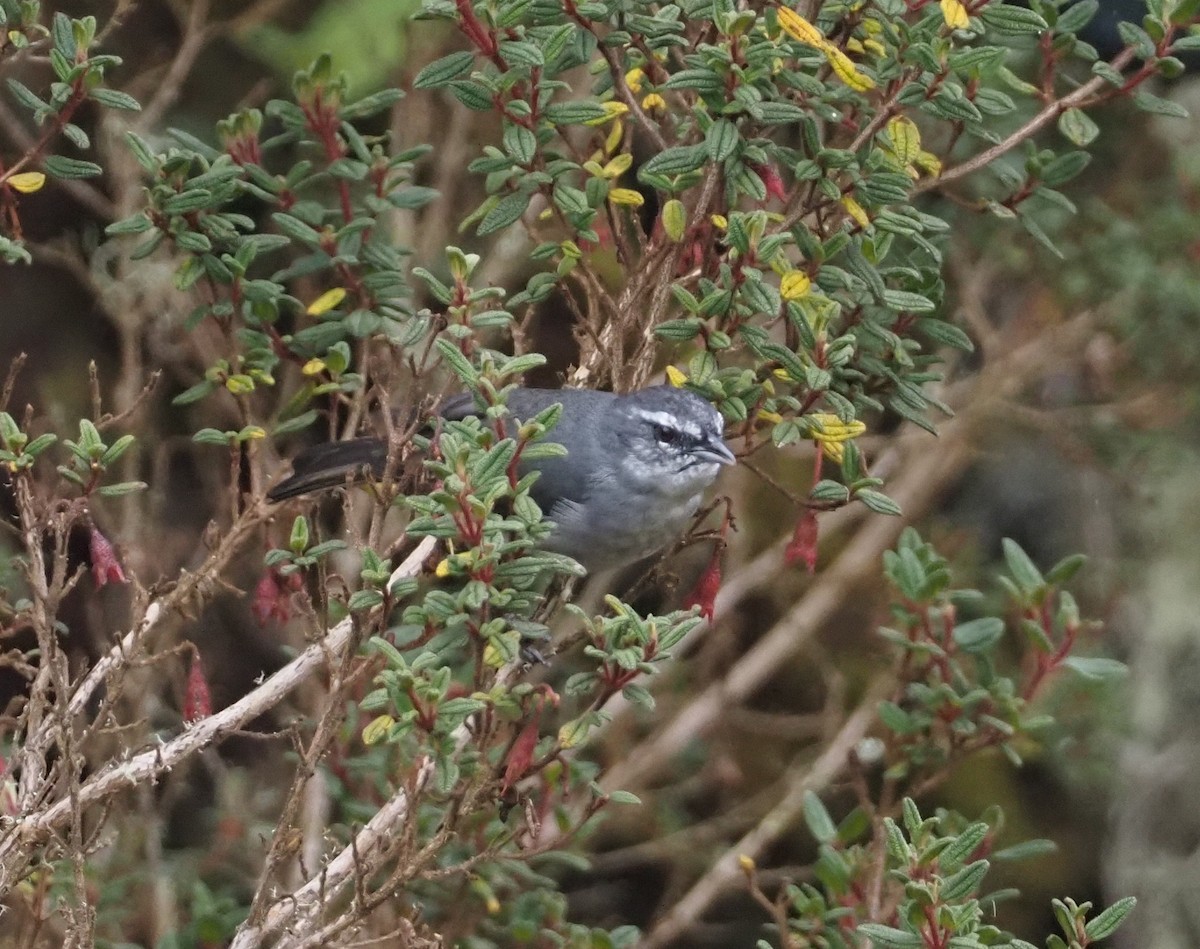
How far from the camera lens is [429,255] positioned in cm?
525

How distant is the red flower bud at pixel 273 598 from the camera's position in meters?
2.86

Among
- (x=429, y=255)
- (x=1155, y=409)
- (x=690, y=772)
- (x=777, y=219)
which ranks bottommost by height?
(x=690, y=772)

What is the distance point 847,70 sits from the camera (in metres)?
2.53

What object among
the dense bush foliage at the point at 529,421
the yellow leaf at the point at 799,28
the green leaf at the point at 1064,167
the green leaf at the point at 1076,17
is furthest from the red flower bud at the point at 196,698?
the green leaf at the point at 1076,17

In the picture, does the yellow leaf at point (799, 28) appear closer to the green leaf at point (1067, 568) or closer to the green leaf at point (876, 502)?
the green leaf at point (876, 502)

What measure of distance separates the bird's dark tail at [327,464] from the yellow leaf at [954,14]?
1.37 meters

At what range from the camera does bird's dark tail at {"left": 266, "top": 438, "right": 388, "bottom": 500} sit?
10.4 feet

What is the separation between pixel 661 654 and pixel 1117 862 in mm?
3847

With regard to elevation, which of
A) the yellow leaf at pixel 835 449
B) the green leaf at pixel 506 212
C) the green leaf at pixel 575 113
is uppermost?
the green leaf at pixel 575 113

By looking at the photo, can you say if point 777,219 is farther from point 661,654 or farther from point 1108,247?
point 1108,247

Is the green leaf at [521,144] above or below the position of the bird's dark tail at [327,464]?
above

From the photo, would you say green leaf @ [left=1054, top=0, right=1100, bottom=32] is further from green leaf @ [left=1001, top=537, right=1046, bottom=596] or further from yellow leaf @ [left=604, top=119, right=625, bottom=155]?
green leaf @ [left=1001, top=537, right=1046, bottom=596]

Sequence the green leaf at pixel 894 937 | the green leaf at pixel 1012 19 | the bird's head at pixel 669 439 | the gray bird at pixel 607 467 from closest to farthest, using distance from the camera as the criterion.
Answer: the green leaf at pixel 894 937 → the green leaf at pixel 1012 19 → the bird's head at pixel 669 439 → the gray bird at pixel 607 467

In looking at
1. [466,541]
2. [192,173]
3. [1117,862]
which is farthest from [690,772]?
[466,541]
